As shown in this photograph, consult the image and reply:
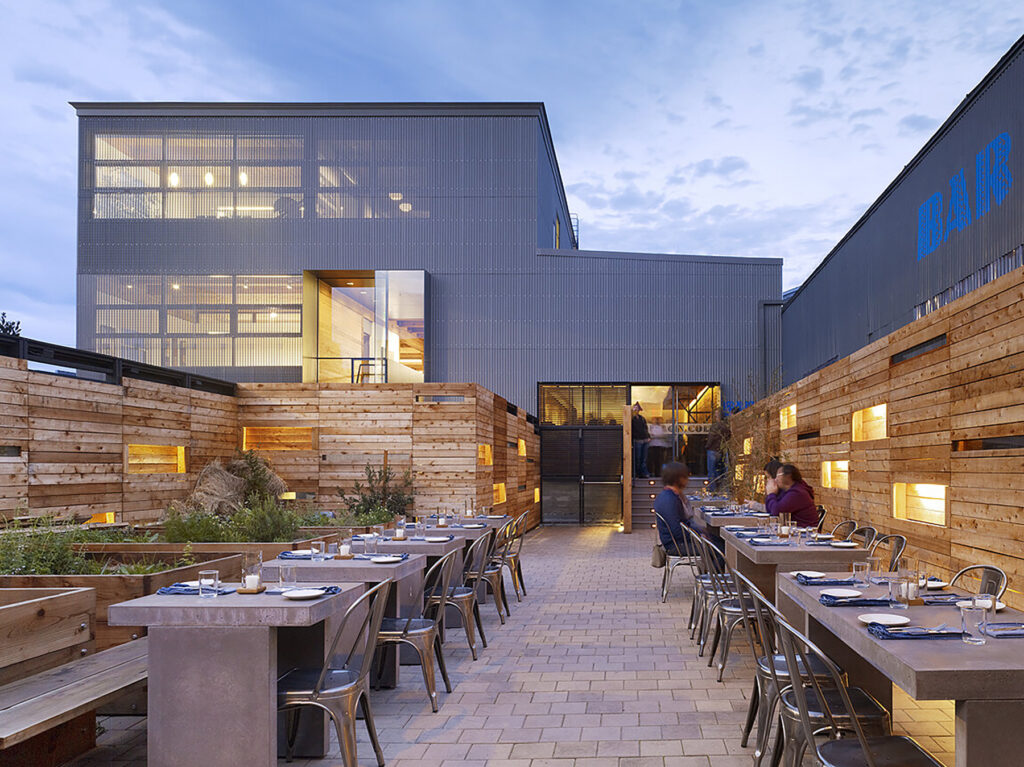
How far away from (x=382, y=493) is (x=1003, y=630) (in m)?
11.1

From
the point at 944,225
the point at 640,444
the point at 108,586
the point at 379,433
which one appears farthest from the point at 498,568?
the point at 640,444

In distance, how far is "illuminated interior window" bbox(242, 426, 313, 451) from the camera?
14.2 metres

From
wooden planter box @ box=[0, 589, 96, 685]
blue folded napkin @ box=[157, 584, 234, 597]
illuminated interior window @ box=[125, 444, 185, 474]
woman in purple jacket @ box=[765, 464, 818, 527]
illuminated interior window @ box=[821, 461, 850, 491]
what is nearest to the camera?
wooden planter box @ box=[0, 589, 96, 685]

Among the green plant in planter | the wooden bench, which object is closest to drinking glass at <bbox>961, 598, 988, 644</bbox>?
the wooden bench

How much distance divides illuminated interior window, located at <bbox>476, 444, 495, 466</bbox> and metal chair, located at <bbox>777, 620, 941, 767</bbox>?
10601mm

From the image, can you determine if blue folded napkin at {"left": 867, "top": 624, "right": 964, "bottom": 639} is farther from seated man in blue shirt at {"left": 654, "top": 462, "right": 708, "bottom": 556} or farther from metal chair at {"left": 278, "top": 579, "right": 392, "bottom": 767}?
seated man in blue shirt at {"left": 654, "top": 462, "right": 708, "bottom": 556}

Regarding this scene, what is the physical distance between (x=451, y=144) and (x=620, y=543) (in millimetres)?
11339

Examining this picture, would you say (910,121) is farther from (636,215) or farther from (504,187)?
(636,215)

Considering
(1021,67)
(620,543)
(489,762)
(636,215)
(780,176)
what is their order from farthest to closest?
1. (636,215)
2. (780,176)
3. (620,543)
4. (1021,67)
5. (489,762)

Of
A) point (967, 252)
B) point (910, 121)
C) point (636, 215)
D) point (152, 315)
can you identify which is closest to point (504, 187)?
point (152, 315)

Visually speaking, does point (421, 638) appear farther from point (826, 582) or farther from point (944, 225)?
point (944, 225)

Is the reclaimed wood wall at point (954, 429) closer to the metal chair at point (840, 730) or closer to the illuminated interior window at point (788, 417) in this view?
the metal chair at point (840, 730)

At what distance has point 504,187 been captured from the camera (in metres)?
21.7

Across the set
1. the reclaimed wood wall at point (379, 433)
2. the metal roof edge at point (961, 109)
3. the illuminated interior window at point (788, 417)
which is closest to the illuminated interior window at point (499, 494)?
the reclaimed wood wall at point (379, 433)
